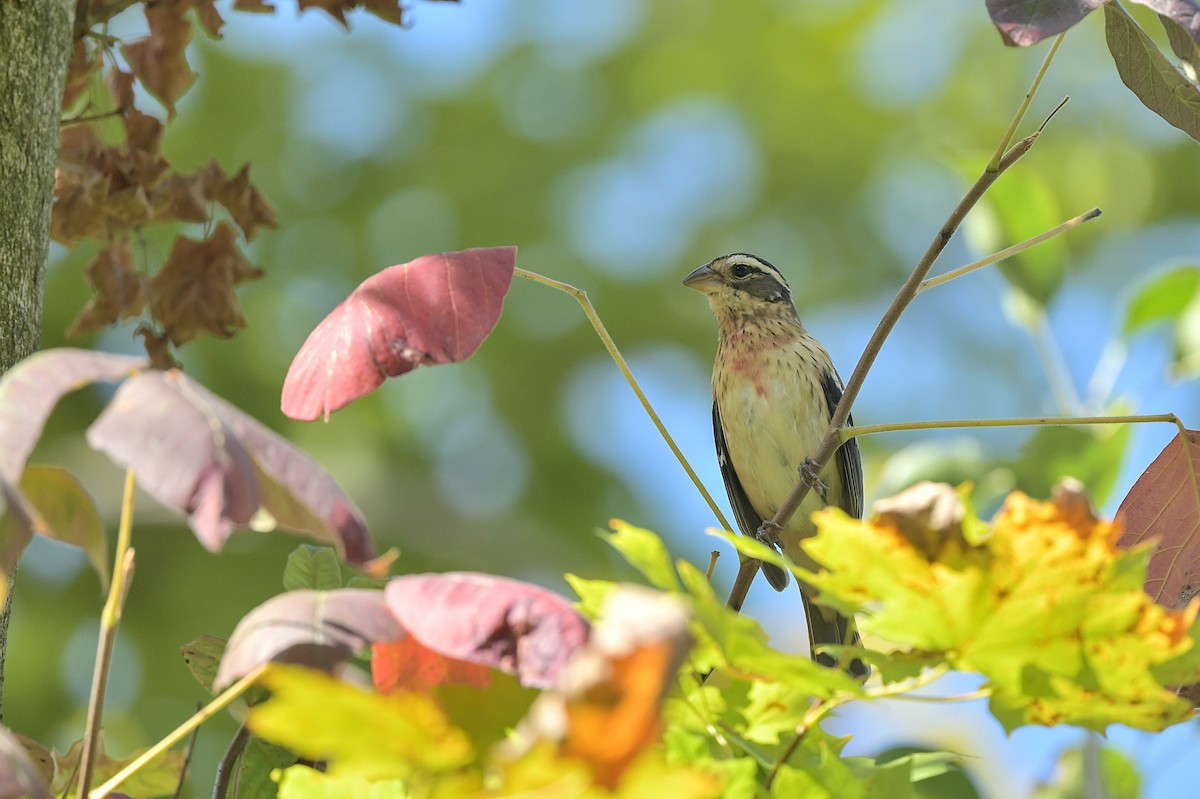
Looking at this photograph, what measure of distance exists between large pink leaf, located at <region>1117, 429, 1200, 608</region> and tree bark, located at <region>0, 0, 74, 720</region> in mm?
1668

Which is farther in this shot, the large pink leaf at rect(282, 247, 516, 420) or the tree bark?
the tree bark

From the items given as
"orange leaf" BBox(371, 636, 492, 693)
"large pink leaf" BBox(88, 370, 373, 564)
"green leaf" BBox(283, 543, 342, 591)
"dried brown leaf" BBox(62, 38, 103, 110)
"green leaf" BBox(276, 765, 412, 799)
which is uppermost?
"dried brown leaf" BBox(62, 38, 103, 110)

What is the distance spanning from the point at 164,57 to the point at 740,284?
10.4 feet

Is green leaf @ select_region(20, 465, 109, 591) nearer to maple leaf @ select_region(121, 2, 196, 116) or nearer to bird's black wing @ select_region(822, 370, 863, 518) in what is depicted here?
maple leaf @ select_region(121, 2, 196, 116)

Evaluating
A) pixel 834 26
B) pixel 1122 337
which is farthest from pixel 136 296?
pixel 834 26

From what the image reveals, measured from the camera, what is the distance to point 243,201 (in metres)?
2.79

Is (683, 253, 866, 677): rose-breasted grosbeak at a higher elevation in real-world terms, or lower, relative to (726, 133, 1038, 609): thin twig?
lower

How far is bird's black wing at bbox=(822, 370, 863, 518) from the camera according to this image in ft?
17.6

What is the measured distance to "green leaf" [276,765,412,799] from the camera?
128 centimetres

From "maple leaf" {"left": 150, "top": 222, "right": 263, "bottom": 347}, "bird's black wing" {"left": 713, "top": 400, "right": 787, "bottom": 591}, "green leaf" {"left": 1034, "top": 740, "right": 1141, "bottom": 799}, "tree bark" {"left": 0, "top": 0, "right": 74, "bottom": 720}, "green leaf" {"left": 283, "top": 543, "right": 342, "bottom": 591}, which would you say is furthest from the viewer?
"bird's black wing" {"left": 713, "top": 400, "right": 787, "bottom": 591}

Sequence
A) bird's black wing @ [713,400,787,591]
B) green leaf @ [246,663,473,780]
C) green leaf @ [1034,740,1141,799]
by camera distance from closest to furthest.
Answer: green leaf @ [246,663,473,780] < green leaf @ [1034,740,1141,799] < bird's black wing @ [713,400,787,591]

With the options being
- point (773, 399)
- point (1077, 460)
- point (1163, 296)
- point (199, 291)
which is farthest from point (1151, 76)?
point (773, 399)

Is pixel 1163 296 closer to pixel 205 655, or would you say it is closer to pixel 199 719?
pixel 205 655

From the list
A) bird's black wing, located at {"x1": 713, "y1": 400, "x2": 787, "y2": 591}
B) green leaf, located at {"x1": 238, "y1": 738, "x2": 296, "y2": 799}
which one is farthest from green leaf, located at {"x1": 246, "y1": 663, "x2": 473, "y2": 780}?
bird's black wing, located at {"x1": 713, "y1": 400, "x2": 787, "y2": 591}
